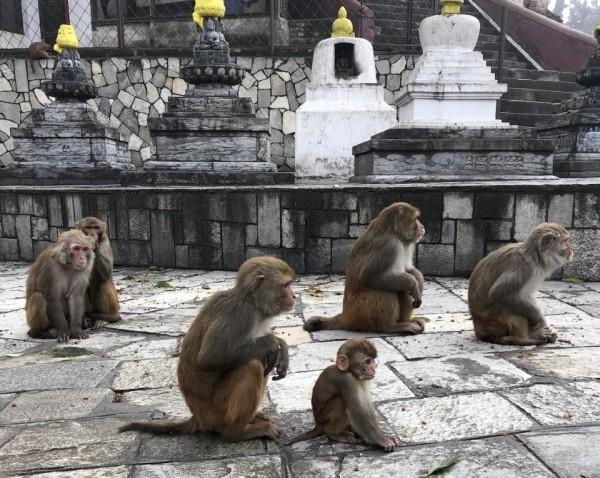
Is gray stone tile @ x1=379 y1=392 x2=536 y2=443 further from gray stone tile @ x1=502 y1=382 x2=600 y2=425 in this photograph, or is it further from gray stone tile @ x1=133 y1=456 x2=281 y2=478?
gray stone tile @ x1=133 y1=456 x2=281 y2=478

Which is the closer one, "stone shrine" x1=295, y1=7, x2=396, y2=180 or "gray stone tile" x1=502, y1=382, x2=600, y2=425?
"gray stone tile" x1=502, y1=382, x2=600, y2=425

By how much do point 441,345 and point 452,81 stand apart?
5.27 m

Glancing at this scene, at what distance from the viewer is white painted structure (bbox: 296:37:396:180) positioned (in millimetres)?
10836

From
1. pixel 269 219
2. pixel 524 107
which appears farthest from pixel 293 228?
pixel 524 107

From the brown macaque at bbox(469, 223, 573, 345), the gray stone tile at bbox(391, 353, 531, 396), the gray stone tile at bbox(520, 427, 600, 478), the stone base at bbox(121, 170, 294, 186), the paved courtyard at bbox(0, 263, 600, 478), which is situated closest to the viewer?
the gray stone tile at bbox(520, 427, 600, 478)

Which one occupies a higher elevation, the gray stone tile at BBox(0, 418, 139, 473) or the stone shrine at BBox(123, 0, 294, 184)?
the stone shrine at BBox(123, 0, 294, 184)

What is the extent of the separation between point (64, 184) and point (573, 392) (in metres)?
8.46

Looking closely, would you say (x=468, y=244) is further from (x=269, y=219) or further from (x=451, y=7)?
(x=451, y=7)

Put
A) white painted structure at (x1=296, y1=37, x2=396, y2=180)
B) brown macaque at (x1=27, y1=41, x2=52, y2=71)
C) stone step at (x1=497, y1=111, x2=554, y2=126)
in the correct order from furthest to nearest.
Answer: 1. brown macaque at (x1=27, y1=41, x2=52, y2=71)
2. stone step at (x1=497, y1=111, x2=554, y2=126)
3. white painted structure at (x1=296, y1=37, x2=396, y2=180)

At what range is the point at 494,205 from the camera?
6.39m

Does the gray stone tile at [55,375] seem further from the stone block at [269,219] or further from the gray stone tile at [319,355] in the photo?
the stone block at [269,219]

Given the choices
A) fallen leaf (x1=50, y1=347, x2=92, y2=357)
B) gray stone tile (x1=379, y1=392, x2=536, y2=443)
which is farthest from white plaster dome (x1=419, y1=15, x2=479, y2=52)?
fallen leaf (x1=50, y1=347, x2=92, y2=357)

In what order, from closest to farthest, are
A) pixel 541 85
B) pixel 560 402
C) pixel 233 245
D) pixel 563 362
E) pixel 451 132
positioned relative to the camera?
pixel 560 402 < pixel 563 362 < pixel 233 245 < pixel 451 132 < pixel 541 85

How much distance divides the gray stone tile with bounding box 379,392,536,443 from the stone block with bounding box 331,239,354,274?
Answer: 12.4ft
